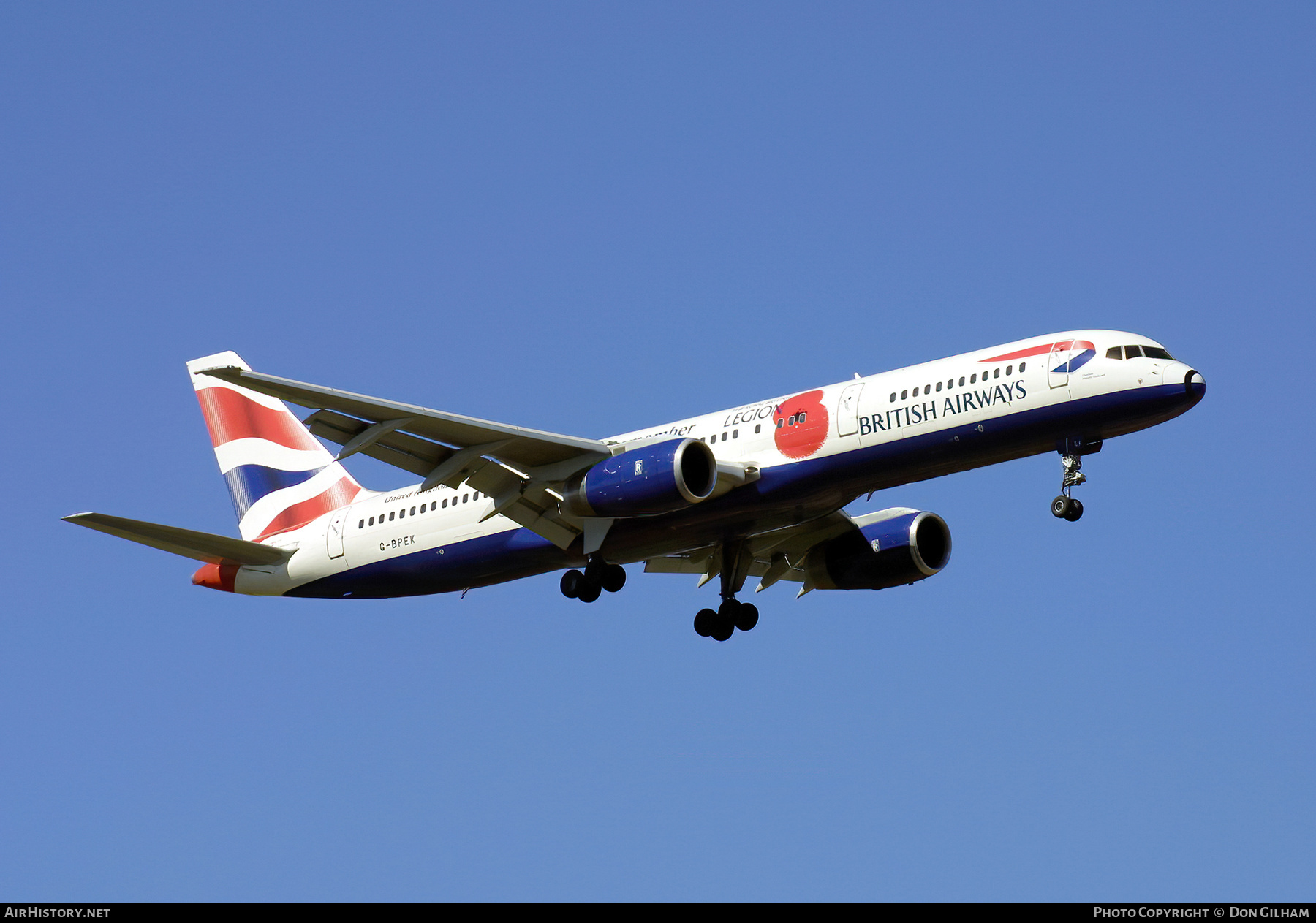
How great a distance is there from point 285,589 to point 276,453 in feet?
15.5

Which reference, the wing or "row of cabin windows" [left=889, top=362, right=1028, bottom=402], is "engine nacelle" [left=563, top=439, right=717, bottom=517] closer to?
the wing

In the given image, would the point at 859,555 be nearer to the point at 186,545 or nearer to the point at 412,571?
the point at 412,571

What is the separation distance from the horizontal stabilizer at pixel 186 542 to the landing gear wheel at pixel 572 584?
760 centimetres

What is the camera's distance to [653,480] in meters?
33.4

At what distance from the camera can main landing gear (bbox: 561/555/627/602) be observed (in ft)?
119

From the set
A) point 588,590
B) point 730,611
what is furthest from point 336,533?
point 730,611

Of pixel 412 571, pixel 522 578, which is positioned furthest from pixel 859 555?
pixel 412 571

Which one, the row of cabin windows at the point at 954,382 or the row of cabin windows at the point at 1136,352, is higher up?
the row of cabin windows at the point at 1136,352

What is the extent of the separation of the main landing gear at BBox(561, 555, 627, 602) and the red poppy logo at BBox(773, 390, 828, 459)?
15.6ft

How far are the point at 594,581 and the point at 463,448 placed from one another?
420 cm

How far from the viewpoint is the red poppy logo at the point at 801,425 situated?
33938 millimetres

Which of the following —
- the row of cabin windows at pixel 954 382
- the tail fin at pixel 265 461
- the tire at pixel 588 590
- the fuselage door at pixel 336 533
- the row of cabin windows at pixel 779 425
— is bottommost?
the tire at pixel 588 590

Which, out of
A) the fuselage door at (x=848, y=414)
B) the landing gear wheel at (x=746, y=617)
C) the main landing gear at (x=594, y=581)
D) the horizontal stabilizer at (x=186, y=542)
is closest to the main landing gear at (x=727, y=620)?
the landing gear wheel at (x=746, y=617)

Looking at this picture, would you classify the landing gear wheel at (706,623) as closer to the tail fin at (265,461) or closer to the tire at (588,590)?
the tire at (588,590)
